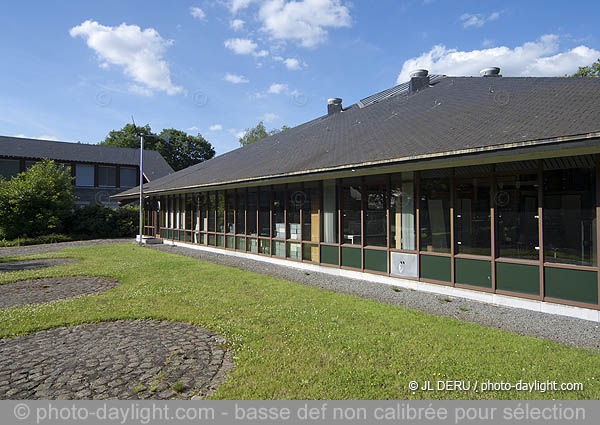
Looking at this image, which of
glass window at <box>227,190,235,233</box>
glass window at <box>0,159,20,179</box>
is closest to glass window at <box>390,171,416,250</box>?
glass window at <box>227,190,235,233</box>

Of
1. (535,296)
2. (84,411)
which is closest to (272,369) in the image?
(84,411)

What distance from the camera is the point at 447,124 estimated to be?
28.7ft

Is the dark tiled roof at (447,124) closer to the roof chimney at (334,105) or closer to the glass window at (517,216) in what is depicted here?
the glass window at (517,216)

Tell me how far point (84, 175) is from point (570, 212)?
123 ft

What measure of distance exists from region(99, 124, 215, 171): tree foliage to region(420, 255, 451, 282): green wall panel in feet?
188

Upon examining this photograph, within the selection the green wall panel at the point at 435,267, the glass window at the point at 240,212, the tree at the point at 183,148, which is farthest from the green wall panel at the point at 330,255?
the tree at the point at 183,148

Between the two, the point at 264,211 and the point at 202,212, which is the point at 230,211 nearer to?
the point at 264,211

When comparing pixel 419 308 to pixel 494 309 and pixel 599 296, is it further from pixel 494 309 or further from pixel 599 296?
pixel 599 296

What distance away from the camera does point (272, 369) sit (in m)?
3.98

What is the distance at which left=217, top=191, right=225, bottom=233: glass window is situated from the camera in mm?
15586

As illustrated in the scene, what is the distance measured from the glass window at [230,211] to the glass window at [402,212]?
7748mm

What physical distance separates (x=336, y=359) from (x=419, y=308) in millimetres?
3106

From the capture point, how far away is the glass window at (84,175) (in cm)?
3356

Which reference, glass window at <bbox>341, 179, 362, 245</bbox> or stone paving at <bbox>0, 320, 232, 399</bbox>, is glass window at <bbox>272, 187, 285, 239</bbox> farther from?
stone paving at <bbox>0, 320, 232, 399</bbox>
